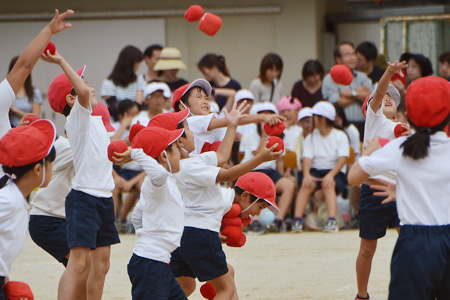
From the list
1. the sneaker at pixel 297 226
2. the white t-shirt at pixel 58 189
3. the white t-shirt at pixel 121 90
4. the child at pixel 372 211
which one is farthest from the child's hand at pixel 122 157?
the white t-shirt at pixel 121 90

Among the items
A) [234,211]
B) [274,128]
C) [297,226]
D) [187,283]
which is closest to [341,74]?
[274,128]

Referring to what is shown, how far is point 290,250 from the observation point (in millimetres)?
8789

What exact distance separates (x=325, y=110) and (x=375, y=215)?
4.34 m

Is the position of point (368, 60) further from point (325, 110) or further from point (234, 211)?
point (234, 211)

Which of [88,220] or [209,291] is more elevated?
[88,220]

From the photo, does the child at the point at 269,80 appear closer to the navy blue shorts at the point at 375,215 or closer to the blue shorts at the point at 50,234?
the navy blue shorts at the point at 375,215

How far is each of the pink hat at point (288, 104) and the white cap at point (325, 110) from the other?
2.33 feet

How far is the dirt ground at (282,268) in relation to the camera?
22.2 feet

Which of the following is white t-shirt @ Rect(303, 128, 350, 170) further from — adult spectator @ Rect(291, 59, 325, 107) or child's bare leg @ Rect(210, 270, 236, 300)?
child's bare leg @ Rect(210, 270, 236, 300)

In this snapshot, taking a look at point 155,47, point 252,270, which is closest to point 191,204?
point 252,270

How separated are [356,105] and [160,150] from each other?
262 inches

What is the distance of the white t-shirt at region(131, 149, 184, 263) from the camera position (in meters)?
4.70

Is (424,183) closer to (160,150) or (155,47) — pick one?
(160,150)

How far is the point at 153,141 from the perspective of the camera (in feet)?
15.5
